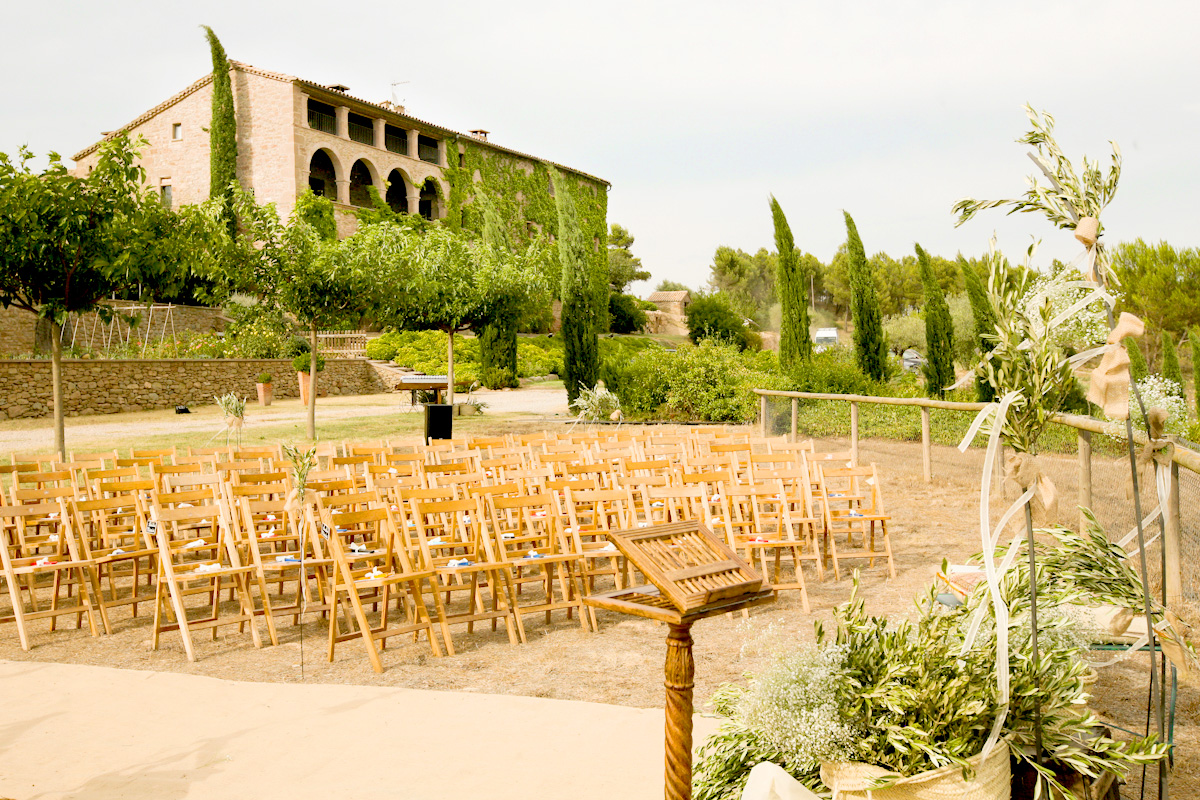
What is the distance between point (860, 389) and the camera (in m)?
17.9

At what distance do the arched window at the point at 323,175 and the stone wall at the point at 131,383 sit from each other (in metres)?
13.0

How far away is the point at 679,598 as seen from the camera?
2.09 metres

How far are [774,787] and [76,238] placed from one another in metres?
9.85

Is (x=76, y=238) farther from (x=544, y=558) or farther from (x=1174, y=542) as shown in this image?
(x=1174, y=542)

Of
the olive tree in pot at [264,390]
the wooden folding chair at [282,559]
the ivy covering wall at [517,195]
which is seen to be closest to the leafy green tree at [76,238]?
the wooden folding chair at [282,559]

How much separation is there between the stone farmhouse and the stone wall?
378 inches

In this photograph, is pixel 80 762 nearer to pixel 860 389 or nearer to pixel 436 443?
pixel 436 443

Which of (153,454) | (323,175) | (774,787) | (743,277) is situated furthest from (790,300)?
(743,277)

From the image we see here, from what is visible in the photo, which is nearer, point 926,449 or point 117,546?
point 117,546

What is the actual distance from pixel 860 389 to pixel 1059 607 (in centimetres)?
1597

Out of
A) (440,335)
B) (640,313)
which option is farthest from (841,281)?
(440,335)

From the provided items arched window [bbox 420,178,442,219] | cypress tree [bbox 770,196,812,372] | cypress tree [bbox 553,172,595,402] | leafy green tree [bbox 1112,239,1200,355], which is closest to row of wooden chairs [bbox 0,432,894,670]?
cypress tree [bbox 770,196,812,372]

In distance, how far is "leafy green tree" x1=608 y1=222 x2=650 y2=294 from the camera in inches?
2096

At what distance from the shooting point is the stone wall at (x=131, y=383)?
63.4ft
